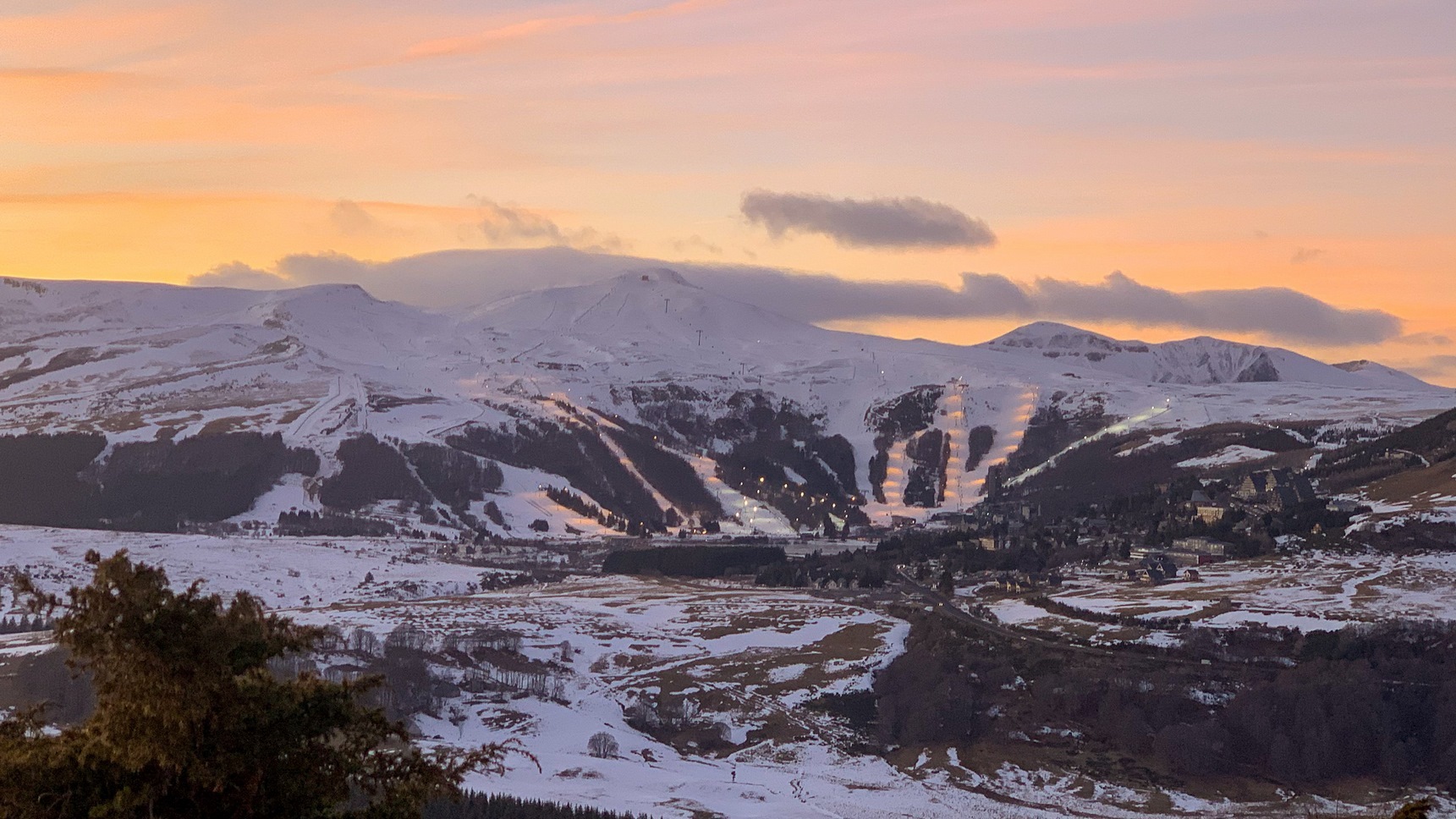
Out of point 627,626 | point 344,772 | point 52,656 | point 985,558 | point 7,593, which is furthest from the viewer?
point 985,558

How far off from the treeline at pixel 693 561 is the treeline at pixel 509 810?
94784mm

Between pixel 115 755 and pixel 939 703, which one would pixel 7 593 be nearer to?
pixel 939 703

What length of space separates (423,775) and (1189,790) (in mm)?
70088

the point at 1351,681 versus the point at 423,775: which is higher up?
the point at 423,775

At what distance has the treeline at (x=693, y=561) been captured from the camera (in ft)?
559

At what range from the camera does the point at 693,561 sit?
568 ft

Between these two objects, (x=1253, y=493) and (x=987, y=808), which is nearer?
(x=987, y=808)

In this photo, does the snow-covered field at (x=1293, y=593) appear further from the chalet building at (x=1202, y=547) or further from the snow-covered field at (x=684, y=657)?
the chalet building at (x=1202, y=547)

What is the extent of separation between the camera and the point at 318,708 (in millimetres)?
21422

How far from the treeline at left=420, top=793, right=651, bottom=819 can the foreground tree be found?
4951 centimetres

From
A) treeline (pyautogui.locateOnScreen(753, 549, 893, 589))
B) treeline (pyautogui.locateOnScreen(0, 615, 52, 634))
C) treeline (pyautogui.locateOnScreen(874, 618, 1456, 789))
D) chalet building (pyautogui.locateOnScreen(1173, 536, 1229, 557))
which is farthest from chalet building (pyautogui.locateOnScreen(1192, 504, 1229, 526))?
treeline (pyautogui.locateOnScreen(0, 615, 52, 634))

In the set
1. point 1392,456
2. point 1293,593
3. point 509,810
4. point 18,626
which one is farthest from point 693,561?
point 509,810

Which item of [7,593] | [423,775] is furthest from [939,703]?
[7,593]

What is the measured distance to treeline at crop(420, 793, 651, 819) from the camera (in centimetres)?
7034
